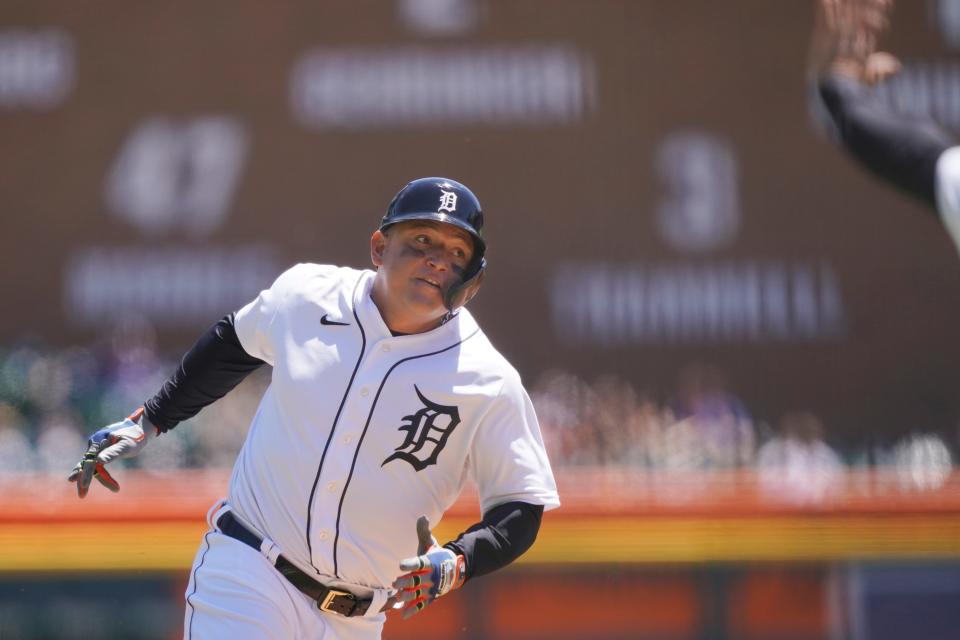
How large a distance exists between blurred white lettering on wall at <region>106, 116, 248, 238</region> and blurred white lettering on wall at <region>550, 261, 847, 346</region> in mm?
2581

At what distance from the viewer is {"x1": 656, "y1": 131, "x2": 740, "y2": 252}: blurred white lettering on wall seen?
8992mm

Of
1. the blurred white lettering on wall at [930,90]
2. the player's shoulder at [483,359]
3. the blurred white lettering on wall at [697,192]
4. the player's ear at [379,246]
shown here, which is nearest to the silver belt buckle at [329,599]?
the player's shoulder at [483,359]

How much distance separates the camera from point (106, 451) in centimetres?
316

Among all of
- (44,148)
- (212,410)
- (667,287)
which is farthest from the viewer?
(44,148)

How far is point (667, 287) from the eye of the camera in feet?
29.1

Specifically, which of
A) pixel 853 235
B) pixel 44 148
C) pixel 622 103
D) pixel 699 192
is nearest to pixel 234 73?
pixel 44 148

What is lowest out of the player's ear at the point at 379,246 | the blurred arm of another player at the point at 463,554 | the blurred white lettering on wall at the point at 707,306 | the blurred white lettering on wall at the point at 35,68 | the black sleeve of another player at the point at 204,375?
the blurred white lettering on wall at the point at 707,306

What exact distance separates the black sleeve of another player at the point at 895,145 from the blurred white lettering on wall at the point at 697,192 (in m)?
6.85

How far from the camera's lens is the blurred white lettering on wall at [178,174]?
30.1 ft

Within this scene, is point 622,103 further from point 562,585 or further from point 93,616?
point 93,616

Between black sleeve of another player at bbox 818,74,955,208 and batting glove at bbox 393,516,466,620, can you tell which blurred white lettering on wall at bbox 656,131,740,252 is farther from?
black sleeve of another player at bbox 818,74,955,208

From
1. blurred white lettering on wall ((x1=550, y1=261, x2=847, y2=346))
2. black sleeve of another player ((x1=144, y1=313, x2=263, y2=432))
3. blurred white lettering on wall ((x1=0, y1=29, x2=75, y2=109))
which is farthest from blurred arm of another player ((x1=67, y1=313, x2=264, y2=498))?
blurred white lettering on wall ((x1=0, y1=29, x2=75, y2=109))

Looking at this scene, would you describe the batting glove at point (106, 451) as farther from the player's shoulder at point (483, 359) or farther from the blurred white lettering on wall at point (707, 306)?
the blurred white lettering on wall at point (707, 306)

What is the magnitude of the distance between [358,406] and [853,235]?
273 inches
